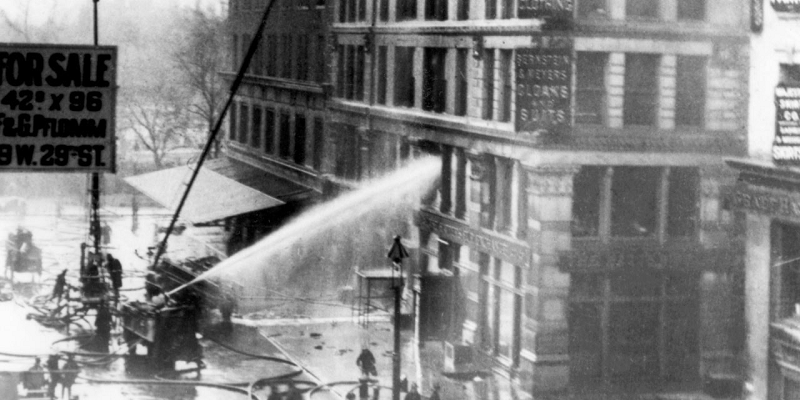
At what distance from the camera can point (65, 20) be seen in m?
10.0

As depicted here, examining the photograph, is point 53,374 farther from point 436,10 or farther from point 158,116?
point 436,10

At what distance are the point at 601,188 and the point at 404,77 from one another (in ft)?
9.12

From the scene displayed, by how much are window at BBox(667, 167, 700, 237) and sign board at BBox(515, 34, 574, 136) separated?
Result: 139cm

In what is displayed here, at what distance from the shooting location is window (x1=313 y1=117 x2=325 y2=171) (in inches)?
481

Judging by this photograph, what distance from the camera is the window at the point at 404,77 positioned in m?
12.2

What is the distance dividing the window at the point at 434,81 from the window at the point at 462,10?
434 millimetres

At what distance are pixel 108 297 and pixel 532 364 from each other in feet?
16.0

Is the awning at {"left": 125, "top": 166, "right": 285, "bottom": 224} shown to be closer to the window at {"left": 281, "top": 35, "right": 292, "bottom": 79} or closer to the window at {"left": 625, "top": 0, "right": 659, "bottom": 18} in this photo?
the window at {"left": 281, "top": 35, "right": 292, "bottom": 79}

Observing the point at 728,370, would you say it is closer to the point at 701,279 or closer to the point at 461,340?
the point at 701,279

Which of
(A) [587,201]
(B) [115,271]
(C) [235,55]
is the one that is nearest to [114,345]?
(B) [115,271]

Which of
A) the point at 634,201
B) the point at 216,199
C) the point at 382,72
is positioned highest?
the point at 382,72

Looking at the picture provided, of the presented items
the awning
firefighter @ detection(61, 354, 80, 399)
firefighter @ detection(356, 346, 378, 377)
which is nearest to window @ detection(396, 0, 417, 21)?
the awning

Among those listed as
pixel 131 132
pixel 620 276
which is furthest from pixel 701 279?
pixel 131 132

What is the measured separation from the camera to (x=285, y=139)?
1258 centimetres
